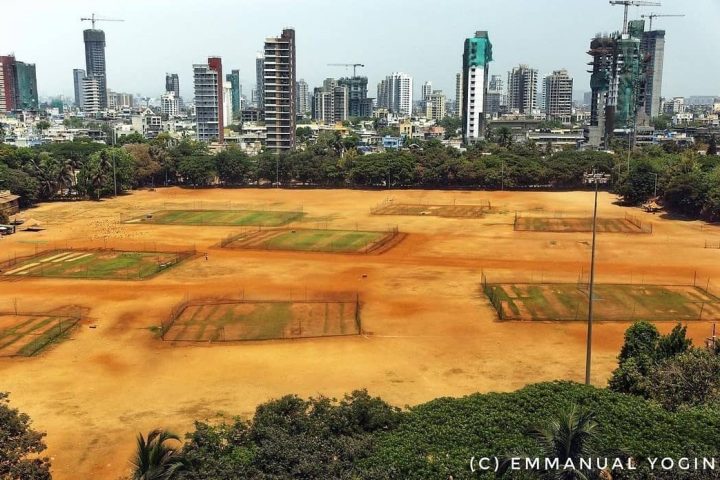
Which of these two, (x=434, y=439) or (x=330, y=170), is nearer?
(x=434, y=439)

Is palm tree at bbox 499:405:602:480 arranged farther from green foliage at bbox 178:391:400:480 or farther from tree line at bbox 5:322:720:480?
green foliage at bbox 178:391:400:480

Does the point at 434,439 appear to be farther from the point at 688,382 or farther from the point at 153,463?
the point at 688,382

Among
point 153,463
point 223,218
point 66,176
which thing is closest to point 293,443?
point 153,463

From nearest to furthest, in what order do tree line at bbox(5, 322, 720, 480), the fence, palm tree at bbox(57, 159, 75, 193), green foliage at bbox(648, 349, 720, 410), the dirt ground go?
tree line at bbox(5, 322, 720, 480) → green foliage at bbox(648, 349, 720, 410) → the dirt ground → the fence → palm tree at bbox(57, 159, 75, 193)

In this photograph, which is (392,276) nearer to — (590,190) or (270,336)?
(270,336)

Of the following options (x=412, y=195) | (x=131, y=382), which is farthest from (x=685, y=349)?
(x=412, y=195)

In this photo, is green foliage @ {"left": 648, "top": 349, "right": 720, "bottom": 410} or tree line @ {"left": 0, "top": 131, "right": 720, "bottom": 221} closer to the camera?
green foliage @ {"left": 648, "top": 349, "right": 720, "bottom": 410}

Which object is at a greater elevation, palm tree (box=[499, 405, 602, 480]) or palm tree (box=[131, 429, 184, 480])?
palm tree (box=[499, 405, 602, 480])

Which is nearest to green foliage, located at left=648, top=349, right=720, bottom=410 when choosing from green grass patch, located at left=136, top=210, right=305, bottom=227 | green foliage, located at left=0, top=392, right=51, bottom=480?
green foliage, located at left=0, top=392, right=51, bottom=480
